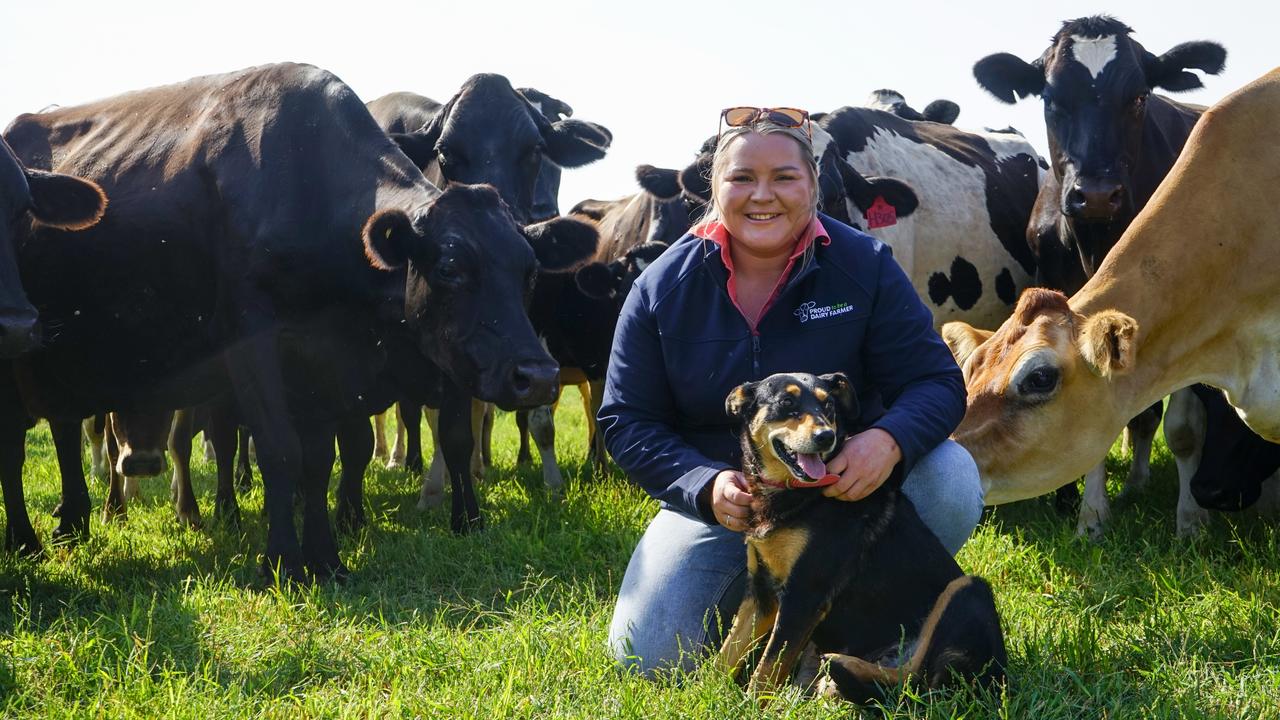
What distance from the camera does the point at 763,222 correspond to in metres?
3.93

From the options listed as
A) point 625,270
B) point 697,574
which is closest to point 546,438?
point 625,270

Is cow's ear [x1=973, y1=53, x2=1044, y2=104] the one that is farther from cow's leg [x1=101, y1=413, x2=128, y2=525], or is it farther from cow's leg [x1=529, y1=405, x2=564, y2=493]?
cow's leg [x1=101, y1=413, x2=128, y2=525]

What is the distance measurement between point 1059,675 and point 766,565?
106 centimetres

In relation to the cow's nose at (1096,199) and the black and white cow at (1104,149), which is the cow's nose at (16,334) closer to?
the black and white cow at (1104,149)

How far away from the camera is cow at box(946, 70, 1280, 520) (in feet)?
15.6

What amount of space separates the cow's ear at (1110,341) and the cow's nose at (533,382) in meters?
2.38

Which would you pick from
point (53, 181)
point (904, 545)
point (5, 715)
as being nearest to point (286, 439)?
point (53, 181)

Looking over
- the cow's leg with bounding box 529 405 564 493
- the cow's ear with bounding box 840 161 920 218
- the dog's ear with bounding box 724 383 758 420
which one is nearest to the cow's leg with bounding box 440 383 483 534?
the cow's leg with bounding box 529 405 564 493

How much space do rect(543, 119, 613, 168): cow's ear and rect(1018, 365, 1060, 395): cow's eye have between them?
5.02m

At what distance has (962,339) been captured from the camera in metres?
5.37

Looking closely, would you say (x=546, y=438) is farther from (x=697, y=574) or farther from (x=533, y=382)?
(x=697, y=574)

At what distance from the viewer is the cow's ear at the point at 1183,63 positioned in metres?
7.20

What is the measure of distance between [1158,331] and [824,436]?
2.31 meters

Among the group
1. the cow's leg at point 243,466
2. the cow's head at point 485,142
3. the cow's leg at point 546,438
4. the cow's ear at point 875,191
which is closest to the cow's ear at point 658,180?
the cow's head at point 485,142
